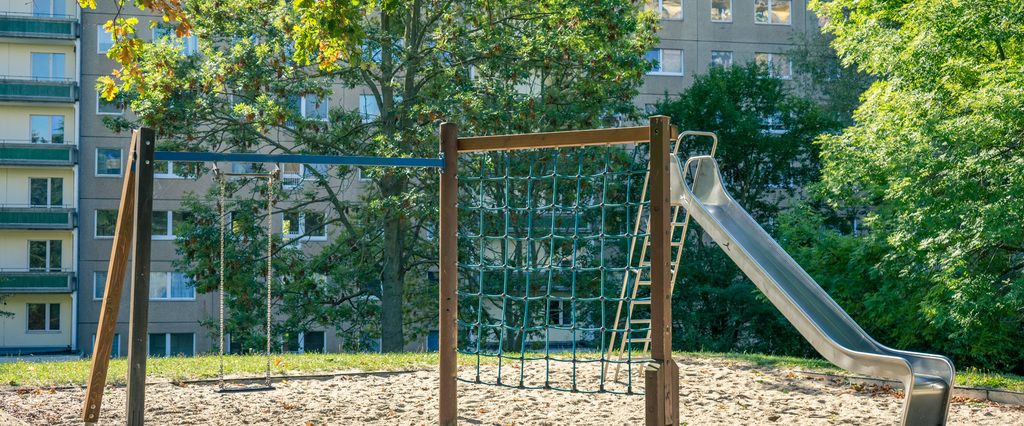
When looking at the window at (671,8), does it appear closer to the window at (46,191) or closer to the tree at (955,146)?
the tree at (955,146)

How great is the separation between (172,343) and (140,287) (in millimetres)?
31051

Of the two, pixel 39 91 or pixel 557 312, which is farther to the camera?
pixel 39 91

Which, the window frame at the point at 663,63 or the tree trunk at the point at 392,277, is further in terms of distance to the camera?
the window frame at the point at 663,63

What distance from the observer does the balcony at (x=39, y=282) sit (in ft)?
115

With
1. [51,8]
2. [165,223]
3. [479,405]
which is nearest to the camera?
[479,405]

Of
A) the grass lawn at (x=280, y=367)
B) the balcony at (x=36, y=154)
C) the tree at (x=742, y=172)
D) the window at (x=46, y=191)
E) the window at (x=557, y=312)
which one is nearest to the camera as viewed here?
the grass lawn at (x=280, y=367)

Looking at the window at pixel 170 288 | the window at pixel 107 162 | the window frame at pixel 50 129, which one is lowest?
the window at pixel 170 288

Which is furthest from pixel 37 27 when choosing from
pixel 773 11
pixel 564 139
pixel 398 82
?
pixel 564 139

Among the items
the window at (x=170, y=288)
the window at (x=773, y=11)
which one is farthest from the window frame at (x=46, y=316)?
the window at (x=773, y=11)

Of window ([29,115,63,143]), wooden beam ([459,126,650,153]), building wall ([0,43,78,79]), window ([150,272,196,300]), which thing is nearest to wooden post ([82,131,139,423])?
wooden beam ([459,126,650,153])

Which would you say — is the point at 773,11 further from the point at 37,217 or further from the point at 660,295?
the point at 660,295

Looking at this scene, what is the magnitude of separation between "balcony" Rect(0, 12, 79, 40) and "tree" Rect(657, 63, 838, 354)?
20543 mm

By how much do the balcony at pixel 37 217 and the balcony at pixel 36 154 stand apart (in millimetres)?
1569

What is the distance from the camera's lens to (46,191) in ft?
118
